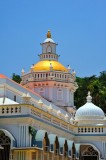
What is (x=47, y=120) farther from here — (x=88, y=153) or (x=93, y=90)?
(x=93, y=90)

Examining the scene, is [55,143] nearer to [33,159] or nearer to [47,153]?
[47,153]

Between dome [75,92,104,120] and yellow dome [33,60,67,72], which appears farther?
yellow dome [33,60,67,72]

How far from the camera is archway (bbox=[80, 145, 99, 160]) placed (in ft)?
143

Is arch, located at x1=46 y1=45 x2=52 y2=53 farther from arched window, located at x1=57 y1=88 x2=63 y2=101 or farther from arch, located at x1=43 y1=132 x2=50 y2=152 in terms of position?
arch, located at x1=43 y1=132 x2=50 y2=152

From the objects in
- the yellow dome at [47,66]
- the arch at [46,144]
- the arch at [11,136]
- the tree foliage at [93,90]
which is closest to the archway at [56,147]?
the arch at [46,144]

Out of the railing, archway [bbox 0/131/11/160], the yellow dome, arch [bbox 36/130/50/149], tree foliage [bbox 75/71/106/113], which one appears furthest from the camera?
tree foliage [bbox 75/71/106/113]

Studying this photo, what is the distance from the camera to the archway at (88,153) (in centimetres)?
4356

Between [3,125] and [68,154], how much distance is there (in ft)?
29.0

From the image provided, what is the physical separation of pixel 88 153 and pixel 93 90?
3225 centimetres

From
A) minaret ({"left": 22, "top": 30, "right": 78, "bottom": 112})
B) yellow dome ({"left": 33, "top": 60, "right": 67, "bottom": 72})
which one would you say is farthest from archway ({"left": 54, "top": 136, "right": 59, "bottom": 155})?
yellow dome ({"left": 33, "top": 60, "right": 67, "bottom": 72})

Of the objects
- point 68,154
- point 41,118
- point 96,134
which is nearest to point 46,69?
point 96,134

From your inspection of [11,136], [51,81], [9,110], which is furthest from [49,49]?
[11,136]

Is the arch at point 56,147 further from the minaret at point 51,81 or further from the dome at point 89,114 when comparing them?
the minaret at point 51,81

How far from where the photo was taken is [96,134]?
43.2 m
